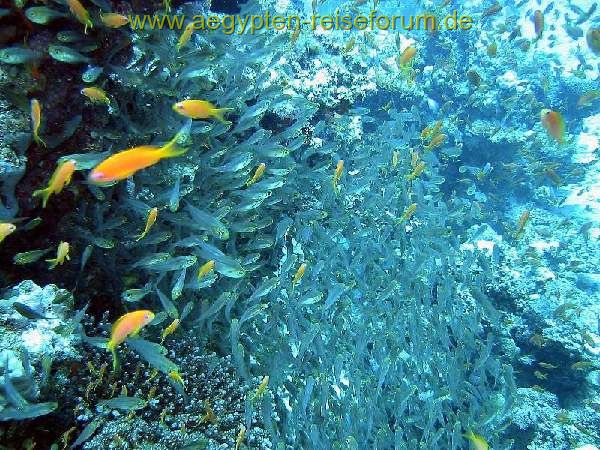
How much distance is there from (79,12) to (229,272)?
2583 mm

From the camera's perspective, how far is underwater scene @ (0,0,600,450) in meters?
3.50

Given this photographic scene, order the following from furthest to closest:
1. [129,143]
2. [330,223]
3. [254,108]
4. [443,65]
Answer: [443,65] < [330,223] < [254,108] < [129,143]

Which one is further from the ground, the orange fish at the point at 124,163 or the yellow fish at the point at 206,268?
the orange fish at the point at 124,163

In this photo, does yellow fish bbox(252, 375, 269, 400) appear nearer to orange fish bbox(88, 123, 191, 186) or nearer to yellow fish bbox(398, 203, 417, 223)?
orange fish bbox(88, 123, 191, 186)

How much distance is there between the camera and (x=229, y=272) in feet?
13.7

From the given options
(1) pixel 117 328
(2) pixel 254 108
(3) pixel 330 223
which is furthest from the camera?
(3) pixel 330 223

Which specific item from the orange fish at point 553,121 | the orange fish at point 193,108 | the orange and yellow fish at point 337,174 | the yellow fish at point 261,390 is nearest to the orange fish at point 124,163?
the orange fish at point 193,108

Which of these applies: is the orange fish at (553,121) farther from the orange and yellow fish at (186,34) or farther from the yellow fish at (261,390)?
the yellow fish at (261,390)

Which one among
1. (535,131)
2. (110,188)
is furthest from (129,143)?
(535,131)

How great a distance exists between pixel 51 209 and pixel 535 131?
43.5 ft

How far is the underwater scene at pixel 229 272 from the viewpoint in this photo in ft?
11.5

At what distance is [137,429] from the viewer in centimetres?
346

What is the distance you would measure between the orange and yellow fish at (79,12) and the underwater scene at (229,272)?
14 cm

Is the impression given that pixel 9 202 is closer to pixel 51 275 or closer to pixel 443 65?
pixel 51 275
